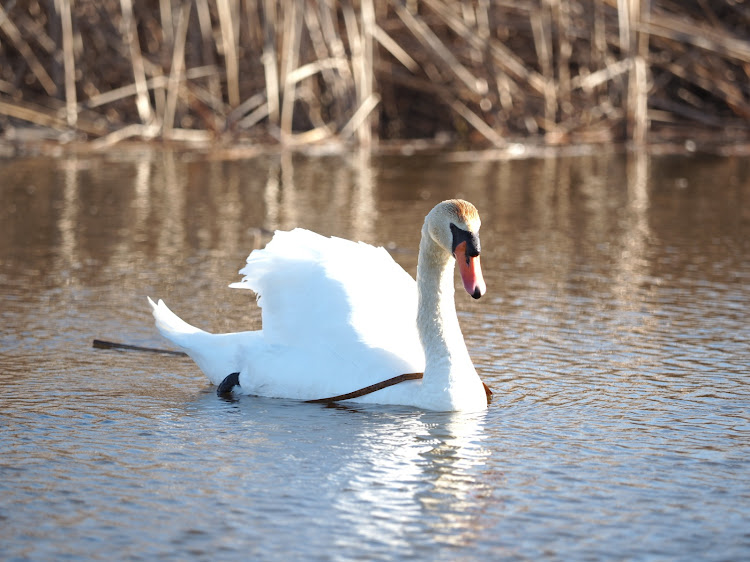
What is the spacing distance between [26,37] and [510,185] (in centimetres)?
724

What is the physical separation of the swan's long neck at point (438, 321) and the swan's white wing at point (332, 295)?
0.76ft

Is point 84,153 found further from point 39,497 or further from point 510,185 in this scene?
point 39,497

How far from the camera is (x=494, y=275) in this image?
855 cm

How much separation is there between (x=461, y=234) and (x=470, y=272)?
0.61ft

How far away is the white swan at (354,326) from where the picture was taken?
5.37 meters

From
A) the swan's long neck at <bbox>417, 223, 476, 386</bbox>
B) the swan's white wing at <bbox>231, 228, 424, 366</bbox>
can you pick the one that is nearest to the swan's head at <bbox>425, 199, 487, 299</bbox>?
the swan's long neck at <bbox>417, 223, 476, 386</bbox>

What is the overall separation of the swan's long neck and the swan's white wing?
231 mm

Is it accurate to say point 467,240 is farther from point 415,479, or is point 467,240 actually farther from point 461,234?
point 415,479

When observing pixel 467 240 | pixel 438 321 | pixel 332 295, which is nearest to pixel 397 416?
pixel 438 321

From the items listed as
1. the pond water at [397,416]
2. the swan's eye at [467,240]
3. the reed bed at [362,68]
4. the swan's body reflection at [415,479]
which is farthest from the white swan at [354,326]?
the reed bed at [362,68]

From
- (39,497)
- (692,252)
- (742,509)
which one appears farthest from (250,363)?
(692,252)

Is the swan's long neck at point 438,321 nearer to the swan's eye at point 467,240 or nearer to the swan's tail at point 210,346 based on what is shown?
the swan's eye at point 467,240

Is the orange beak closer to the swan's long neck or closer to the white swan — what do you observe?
the white swan

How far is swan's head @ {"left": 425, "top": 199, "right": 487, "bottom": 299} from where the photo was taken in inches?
202
